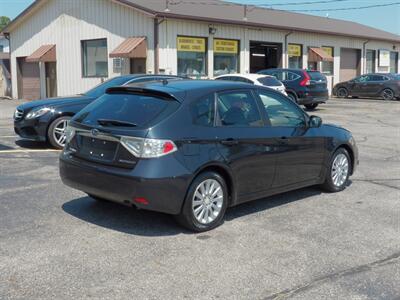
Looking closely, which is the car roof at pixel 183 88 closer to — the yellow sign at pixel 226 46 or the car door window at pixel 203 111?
the car door window at pixel 203 111

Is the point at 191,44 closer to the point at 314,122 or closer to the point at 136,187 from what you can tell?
the point at 314,122

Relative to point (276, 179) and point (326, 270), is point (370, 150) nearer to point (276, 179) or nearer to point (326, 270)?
point (276, 179)

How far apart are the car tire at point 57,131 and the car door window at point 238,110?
5.19 metres

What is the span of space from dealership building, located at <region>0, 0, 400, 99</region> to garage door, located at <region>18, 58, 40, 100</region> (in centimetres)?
5

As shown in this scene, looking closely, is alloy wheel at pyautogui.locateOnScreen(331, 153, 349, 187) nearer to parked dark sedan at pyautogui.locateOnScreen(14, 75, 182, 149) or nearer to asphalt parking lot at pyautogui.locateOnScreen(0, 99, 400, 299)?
asphalt parking lot at pyautogui.locateOnScreen(0, 99, 400, 299)

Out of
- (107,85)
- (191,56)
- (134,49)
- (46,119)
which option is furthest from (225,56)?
(46,119)

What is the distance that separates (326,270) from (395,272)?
592mm

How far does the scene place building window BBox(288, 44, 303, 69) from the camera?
88.1 feet

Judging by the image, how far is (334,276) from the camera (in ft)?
14.3

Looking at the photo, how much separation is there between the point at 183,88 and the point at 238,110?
713 mm

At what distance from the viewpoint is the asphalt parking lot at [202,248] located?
407 centimetres

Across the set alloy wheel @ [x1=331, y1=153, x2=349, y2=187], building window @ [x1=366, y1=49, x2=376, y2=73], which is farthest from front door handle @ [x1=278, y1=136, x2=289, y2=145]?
building window @ [x1=366, y1=49, x2=376, y2=73]

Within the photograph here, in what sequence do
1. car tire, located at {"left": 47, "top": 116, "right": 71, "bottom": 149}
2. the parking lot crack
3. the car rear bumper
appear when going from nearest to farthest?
the parking lot crack, the car rear bumper, car tire, located at {"left": 47, "top": 116, "right": 71, "bottom": 149}

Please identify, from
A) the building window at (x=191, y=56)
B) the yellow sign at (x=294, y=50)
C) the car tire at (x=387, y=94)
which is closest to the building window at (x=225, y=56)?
the building window at (x=191, y=56)
